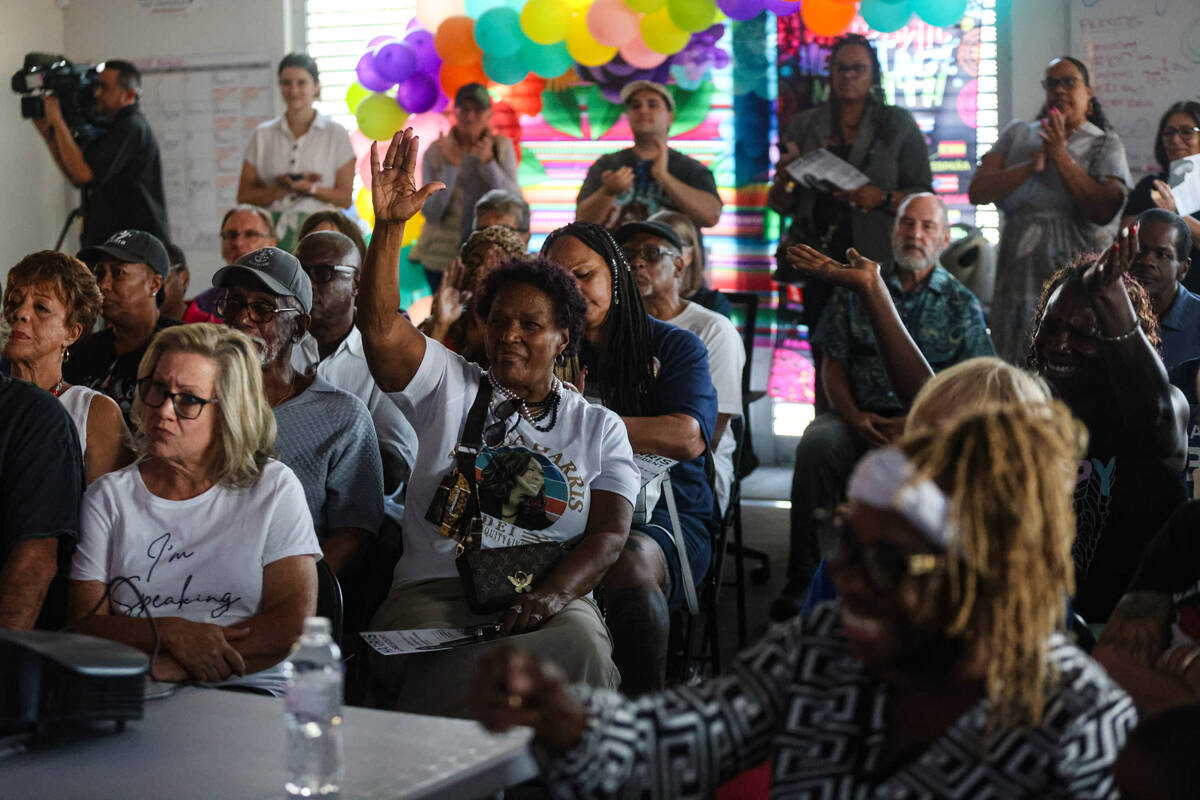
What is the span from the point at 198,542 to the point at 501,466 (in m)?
0.68

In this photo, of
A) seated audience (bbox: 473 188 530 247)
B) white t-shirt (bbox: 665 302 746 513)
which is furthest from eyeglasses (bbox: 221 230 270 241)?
white t-shirt (bbox: 665 302 746 513)

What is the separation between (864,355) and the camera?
165 inches

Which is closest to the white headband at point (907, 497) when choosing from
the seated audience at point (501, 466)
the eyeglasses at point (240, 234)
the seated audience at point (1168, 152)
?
the seated audience at point (501, 466)

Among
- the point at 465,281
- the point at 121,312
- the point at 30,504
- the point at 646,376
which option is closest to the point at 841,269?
the point at 646,376

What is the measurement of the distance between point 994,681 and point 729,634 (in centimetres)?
295

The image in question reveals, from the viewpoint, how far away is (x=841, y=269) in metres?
2.73

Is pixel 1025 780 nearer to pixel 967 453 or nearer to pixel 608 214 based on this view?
pixel 967 453

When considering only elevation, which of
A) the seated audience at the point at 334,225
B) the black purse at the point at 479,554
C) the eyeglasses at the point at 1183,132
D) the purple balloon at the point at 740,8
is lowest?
the black purse at the point at 479,554

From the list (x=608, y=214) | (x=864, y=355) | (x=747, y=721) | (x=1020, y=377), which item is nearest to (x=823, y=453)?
(x=864, y=355)

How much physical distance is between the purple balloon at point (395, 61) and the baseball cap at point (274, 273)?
3.16 m

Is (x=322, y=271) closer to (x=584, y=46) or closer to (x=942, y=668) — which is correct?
(x=584, y=46)

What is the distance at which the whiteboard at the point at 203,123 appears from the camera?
713 cm

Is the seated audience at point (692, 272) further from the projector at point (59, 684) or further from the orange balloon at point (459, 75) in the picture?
the projector at point (59, 684)

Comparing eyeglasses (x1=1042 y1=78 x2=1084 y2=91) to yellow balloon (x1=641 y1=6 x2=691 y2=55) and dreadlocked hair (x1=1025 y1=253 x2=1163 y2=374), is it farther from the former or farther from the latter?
dreadlocked hair (x1=1025 y1=253 x2=1163 y2=374)
